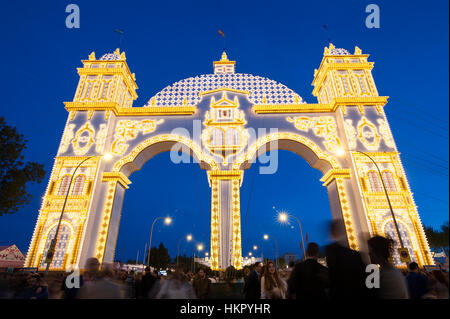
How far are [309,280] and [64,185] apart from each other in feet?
59.1

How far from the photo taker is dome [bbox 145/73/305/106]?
20.7 m

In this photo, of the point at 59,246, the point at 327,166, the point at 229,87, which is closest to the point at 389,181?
the point at 327,166

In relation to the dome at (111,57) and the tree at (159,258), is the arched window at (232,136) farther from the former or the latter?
the tree at (159,258)

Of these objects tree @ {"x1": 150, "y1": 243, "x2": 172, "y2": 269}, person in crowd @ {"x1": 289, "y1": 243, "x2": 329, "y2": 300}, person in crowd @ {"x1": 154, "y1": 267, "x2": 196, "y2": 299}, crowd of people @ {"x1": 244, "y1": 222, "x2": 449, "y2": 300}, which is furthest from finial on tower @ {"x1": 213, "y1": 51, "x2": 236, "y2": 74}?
tree @ {"x1": 150, "y1": 243, "x2": 172, "y2": 269}

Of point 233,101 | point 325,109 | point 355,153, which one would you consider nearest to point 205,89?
point 233,101

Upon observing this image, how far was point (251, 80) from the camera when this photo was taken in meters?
21.5

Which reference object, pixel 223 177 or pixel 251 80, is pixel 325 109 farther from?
pixel 223 177

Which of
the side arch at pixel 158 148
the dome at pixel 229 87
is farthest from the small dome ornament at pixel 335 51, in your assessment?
the side arch at pixel 158 148

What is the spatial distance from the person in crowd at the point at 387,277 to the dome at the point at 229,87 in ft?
59.2

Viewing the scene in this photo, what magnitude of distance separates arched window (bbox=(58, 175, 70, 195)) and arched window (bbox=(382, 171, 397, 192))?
2163 centimetres

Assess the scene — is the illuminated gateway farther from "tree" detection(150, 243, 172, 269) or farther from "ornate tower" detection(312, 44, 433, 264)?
"tree" detection(150, 243, 172, 269)

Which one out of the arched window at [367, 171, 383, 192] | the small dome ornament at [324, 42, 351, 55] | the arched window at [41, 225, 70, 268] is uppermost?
the small dome ornament at [324, 42, 351, 55]

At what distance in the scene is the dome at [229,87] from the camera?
2070 cm
